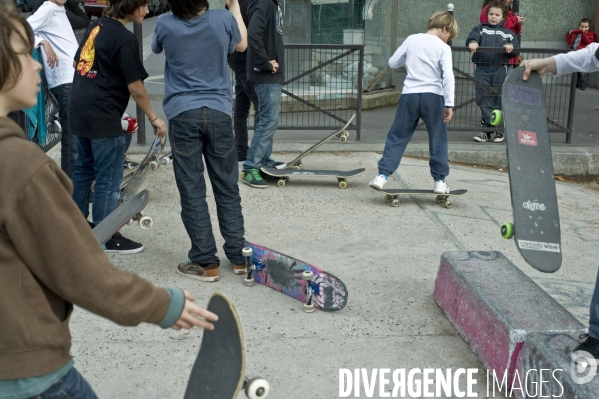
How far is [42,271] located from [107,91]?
10.4 ft

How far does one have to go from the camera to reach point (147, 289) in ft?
5.84

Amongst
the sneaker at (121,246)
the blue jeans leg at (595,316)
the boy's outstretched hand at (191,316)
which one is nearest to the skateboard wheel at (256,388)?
the boy's outstretched hand at (191,316)

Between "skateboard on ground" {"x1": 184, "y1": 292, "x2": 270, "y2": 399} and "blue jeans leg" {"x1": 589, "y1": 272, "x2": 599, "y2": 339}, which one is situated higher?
"skateboard on ground" {"x1": 184, "y1": 292, "x2": 270, "y2": 399}

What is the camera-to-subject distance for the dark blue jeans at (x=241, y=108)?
22.8 ft

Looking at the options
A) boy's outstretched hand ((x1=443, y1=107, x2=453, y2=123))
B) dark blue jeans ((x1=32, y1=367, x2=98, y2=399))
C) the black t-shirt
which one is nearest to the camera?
dark blue jeans ((x1=32, y1=367, x2=98, y2=399))

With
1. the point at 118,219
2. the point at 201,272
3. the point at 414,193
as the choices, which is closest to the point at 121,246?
the point at 201,272

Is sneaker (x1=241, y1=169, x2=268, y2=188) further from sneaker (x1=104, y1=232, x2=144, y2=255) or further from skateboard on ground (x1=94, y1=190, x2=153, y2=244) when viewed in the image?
skateboard on ground (x1=94, y1=190, x2=153, y2=244)

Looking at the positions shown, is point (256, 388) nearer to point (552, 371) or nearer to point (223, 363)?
point (223, 363)

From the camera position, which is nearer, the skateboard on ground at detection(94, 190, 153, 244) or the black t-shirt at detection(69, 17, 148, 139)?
the skateboard on ground at detection(94, 190, 153, 244)

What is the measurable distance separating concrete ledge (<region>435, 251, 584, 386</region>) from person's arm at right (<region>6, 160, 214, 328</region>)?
205cm

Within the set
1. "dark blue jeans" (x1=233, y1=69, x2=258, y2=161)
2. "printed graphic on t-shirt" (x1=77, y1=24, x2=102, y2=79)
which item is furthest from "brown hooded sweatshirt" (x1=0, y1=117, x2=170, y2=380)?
"dark blue jeans" (x1=233, y1=69, x2=258, y2=161)

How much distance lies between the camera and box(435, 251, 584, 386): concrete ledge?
3.30 m

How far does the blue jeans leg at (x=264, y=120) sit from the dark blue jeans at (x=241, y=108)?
43cm

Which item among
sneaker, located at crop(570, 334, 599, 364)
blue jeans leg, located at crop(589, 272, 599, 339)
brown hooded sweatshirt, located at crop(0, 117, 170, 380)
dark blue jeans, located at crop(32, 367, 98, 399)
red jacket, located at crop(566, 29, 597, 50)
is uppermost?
brown hooded sweatshirt, located at crop(0, 117, 170, 380)
